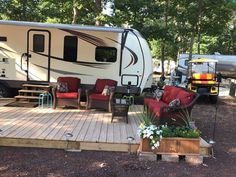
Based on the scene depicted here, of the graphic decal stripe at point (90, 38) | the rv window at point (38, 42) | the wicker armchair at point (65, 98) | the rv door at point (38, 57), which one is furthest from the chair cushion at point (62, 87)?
the graphic decal stripe at point (90, 38)

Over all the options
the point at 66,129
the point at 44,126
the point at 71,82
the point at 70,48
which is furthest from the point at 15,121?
the point at 70,48

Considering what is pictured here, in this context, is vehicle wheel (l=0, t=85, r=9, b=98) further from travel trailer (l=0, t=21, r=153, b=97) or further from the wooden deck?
the wooden deck

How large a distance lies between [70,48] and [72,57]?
274mm

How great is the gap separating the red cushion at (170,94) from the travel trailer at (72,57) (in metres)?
2.49

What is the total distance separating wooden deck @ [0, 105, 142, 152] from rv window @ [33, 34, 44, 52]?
2444mm

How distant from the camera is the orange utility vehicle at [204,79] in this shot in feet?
46.9

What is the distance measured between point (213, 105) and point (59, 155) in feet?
29.7

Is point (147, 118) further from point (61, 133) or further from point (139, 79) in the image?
point (139, 79)

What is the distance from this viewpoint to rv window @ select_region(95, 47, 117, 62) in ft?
38.1

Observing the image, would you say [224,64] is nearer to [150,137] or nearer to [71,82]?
[71,82]

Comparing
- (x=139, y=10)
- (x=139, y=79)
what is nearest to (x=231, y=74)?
(x=139, y=10)

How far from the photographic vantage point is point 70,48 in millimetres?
11617

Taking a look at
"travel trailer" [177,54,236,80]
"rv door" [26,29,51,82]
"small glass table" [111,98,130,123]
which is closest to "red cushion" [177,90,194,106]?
"small glass table" [111,98,130,123]

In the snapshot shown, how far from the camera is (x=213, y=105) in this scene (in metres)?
14.0
